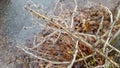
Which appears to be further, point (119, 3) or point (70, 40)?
point (119, 3)

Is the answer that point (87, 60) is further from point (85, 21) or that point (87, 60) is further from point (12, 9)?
point (12, 9)

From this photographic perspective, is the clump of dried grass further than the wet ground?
No

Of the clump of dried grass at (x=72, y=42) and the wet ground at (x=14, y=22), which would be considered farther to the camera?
the wet ground at (x=14, y=22)

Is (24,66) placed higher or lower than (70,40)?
lower

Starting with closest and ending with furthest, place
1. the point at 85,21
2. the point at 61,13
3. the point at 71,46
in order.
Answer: the point at 71,46 → the point at 85,21 → the point at 61,13

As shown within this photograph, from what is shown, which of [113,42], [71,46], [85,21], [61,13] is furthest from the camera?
[61,13]

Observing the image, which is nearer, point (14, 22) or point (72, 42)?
point (72, 42)

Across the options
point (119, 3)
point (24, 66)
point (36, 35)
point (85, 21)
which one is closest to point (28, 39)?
point (36, 35)

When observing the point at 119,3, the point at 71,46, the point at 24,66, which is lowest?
the point at 24,66
